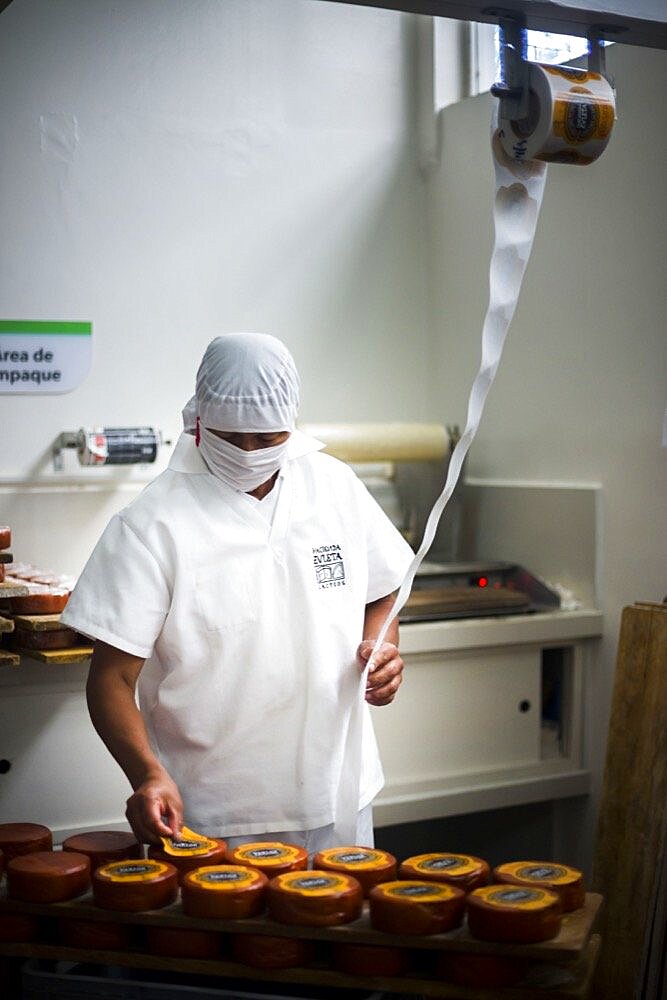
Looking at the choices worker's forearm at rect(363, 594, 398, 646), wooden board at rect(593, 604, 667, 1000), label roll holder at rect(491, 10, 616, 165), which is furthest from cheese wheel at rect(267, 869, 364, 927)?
wooden board at rect(593, 604, 667, 1000)

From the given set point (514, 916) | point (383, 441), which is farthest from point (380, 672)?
point (383, 441)

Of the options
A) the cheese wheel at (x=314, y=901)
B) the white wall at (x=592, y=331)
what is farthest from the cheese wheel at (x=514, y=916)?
the white wall at (x=592, y=331)

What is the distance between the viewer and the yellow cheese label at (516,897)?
4.41 ft

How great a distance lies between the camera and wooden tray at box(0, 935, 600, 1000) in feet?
4.28

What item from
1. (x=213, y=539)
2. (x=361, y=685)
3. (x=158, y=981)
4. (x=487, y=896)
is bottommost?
(x=158, y=981)

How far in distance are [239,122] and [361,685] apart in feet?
5.91

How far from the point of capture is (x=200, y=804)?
2.02 m

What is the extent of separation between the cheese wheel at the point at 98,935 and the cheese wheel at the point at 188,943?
5 centimetres

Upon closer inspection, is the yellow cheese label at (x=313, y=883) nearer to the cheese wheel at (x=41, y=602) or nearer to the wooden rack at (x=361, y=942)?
the wooden rack at (x=361, y=942)

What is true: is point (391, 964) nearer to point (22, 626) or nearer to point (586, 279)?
point (22, 626)

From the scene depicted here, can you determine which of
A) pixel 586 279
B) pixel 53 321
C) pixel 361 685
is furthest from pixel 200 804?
pixel 586 279

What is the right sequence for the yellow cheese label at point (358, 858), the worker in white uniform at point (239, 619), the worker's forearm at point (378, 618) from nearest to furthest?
the yellow cheese label at point (358, 858), the worker in white uniform at point (239, 619), the worker's forearm at point (378, 618)

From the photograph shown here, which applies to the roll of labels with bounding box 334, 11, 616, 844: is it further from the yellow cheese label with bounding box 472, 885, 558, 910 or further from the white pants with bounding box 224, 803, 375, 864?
the white pants with bounding box 224, 803, 375, 864

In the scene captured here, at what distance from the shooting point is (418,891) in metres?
1.40
